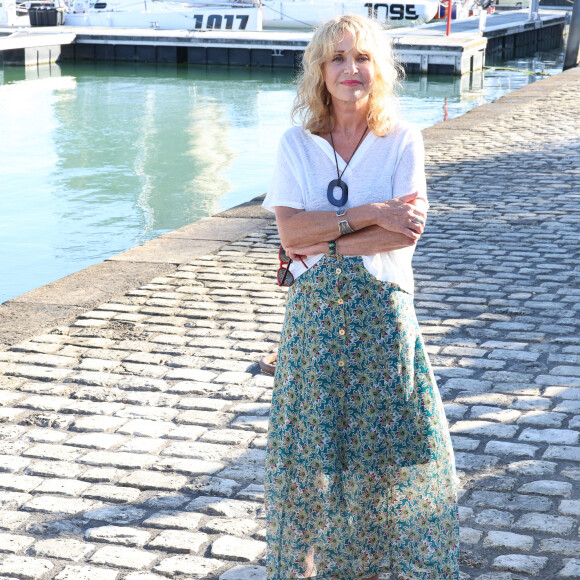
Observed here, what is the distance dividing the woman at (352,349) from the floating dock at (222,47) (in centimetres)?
2504

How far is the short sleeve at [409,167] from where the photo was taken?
2.72 meters

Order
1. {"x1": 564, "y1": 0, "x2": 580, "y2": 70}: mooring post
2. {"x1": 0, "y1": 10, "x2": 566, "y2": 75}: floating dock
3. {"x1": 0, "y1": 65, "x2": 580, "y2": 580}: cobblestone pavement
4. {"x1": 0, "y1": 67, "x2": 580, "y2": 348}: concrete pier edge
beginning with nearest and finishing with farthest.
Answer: {"x1": 0, "y1": 65, "x2": 580, "y2": 580}: cobblestone pavement → {"x1": 0, "y1": 67, "x2": 580, "y2": 348}: concrete pier edge → {"x1": 564, "y1": 0, "x2": 580, "y2": 70}: mooring post → {"x1": 0, "y1": 10, "x2": 566, "y2": 75}: floating dock

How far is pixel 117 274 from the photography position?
6.75 meters

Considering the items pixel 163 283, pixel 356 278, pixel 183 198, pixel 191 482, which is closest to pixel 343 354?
pixel 356 278

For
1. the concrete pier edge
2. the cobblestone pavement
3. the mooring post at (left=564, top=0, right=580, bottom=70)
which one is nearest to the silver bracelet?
the cobblestone pavement

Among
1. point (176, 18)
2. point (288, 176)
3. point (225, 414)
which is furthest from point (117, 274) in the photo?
point (176, 18)

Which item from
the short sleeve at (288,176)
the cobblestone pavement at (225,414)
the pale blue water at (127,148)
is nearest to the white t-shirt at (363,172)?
the short sleeve at (288,176)

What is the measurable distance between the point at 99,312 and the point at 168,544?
294 cm

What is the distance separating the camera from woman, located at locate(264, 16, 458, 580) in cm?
271

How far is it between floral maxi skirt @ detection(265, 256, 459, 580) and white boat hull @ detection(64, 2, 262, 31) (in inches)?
1398

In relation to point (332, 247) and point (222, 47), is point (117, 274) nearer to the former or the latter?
point (332, 247)

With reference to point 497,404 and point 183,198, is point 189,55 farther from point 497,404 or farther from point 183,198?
point 497,404

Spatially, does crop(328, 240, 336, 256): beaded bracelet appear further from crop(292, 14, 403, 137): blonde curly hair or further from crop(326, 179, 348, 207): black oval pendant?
crop(292, 14, 403, 137): blonde curly hair

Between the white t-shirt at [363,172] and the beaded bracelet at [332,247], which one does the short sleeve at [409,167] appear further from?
the beaded bracelet at [332,247]
